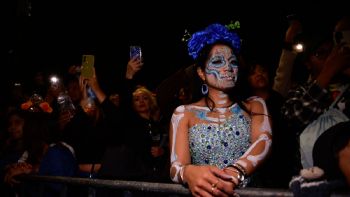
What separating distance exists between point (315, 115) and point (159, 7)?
473 inches

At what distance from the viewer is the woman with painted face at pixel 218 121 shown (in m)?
2.57

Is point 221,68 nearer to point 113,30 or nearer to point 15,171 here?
point 15,171

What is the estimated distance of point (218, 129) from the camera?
→ 2752mm

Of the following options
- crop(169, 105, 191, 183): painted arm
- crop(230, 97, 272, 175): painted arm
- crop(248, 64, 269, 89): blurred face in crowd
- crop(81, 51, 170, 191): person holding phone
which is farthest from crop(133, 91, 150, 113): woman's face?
crop(230, 97, 272, 175): painted arm

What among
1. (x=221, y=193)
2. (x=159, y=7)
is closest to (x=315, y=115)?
(x=221, y=193)

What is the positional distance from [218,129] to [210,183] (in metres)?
0.57

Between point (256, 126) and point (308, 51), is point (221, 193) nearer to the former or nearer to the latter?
point (256, 126)

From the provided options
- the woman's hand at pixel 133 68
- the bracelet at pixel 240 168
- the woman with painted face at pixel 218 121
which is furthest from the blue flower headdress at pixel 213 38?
the woman's hand at pixel 133 68

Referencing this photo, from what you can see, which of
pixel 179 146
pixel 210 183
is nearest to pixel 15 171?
pixel 179 146

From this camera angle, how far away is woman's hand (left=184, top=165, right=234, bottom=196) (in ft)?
7.28

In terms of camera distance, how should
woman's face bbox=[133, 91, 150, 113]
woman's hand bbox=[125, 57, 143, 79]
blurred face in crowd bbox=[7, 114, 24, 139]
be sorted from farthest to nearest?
blurred face in crowd bbox=[7, 114, 24, 139] → woman's face bbox=[133, 91, 150, 113] → woman's hand bbox=[125, 57, 143, 79]

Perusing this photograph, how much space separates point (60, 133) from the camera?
4.81 m

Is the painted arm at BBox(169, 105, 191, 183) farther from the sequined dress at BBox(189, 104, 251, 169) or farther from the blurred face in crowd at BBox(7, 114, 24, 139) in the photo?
the blurred face in crowd at BBox(7, 114, 24, 139)

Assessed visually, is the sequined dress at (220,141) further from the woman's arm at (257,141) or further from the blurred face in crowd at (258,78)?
the blurred face in crowd at (258,78)
